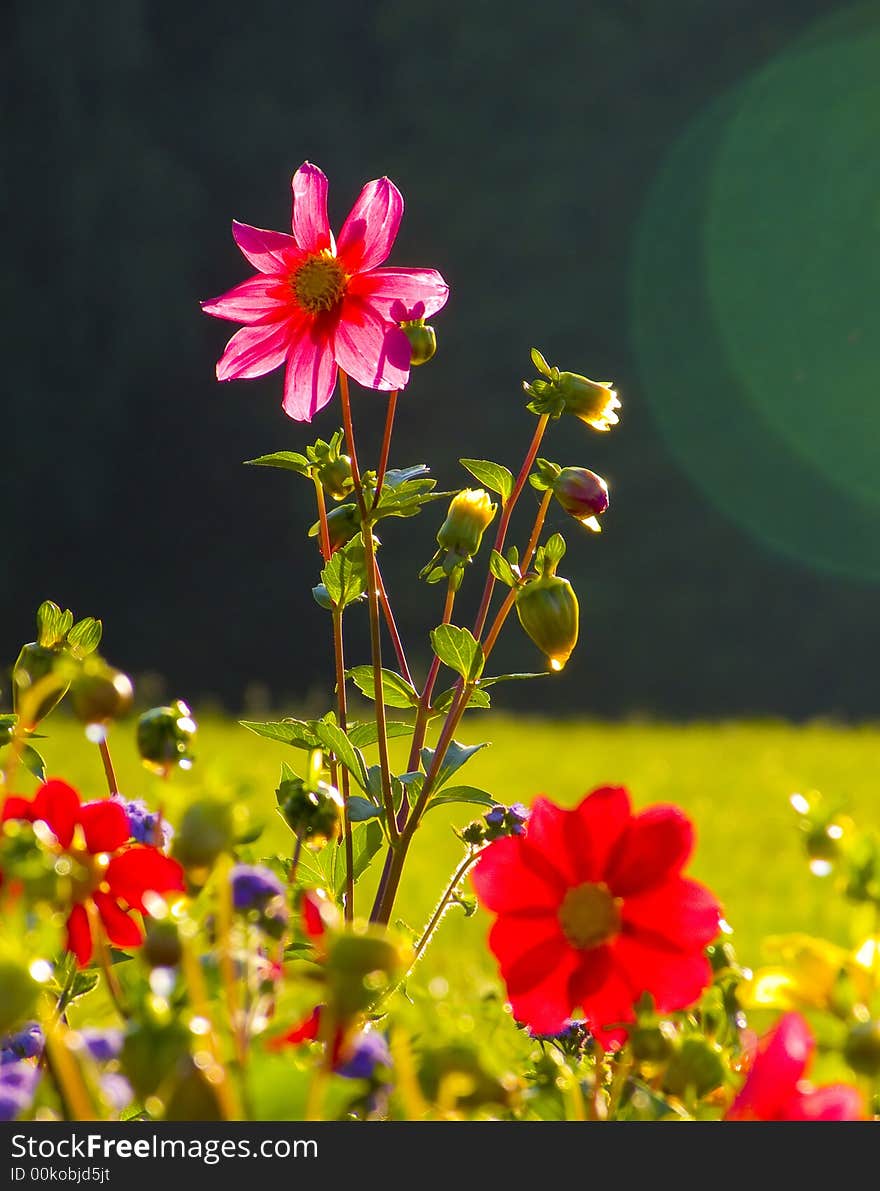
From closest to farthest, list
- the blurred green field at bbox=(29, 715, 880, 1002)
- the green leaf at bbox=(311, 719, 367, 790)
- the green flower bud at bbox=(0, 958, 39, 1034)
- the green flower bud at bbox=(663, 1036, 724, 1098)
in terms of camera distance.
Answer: the green flower bud at bbox=(0, 958, 39, 1034), the green flower bud at bbox=(663, 1036, 724, 1098), the green leaf at bbox=(311, 719, 367, 790), the blurred green field at bbox=(29, 715, 880, 1002)

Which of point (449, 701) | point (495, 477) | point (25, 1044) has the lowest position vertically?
point (25, 1044)

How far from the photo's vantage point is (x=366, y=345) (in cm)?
62

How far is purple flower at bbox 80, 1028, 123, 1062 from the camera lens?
322mm

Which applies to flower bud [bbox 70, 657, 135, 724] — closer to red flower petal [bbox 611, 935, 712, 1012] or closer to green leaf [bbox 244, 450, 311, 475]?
red flower petal [bbox 611, 935, 712, 1012]

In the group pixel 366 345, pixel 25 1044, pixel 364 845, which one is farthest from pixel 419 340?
pixel 25 1044

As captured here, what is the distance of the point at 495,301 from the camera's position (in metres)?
7.58

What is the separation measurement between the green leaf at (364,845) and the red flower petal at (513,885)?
169 mm

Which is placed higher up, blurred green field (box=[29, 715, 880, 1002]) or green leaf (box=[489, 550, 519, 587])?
green leaf (box=[489, 550, 519, 587])

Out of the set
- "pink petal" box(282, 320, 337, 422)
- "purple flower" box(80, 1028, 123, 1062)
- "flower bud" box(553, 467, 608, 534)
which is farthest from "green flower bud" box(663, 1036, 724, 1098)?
"pink petal" box(282, 320, 337, 422)

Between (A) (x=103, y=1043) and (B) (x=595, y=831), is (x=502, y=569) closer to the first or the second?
(B) (x=595, y=831)

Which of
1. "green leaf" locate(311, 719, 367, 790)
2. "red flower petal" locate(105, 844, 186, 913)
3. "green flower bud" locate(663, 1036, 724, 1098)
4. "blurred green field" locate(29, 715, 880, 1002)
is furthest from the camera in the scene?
"blurred green field" locate(29, 715, 880, 1002)

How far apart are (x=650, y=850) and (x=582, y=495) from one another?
19 centimetres

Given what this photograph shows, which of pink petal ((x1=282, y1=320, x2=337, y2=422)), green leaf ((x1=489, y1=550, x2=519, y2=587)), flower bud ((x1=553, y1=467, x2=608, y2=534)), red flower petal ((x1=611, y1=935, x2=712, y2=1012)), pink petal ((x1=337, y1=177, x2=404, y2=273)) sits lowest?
red flower petal ((x1=611, y1=935, x2=712, y2=1012))

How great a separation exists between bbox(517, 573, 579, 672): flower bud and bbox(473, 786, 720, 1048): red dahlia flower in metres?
0.08
